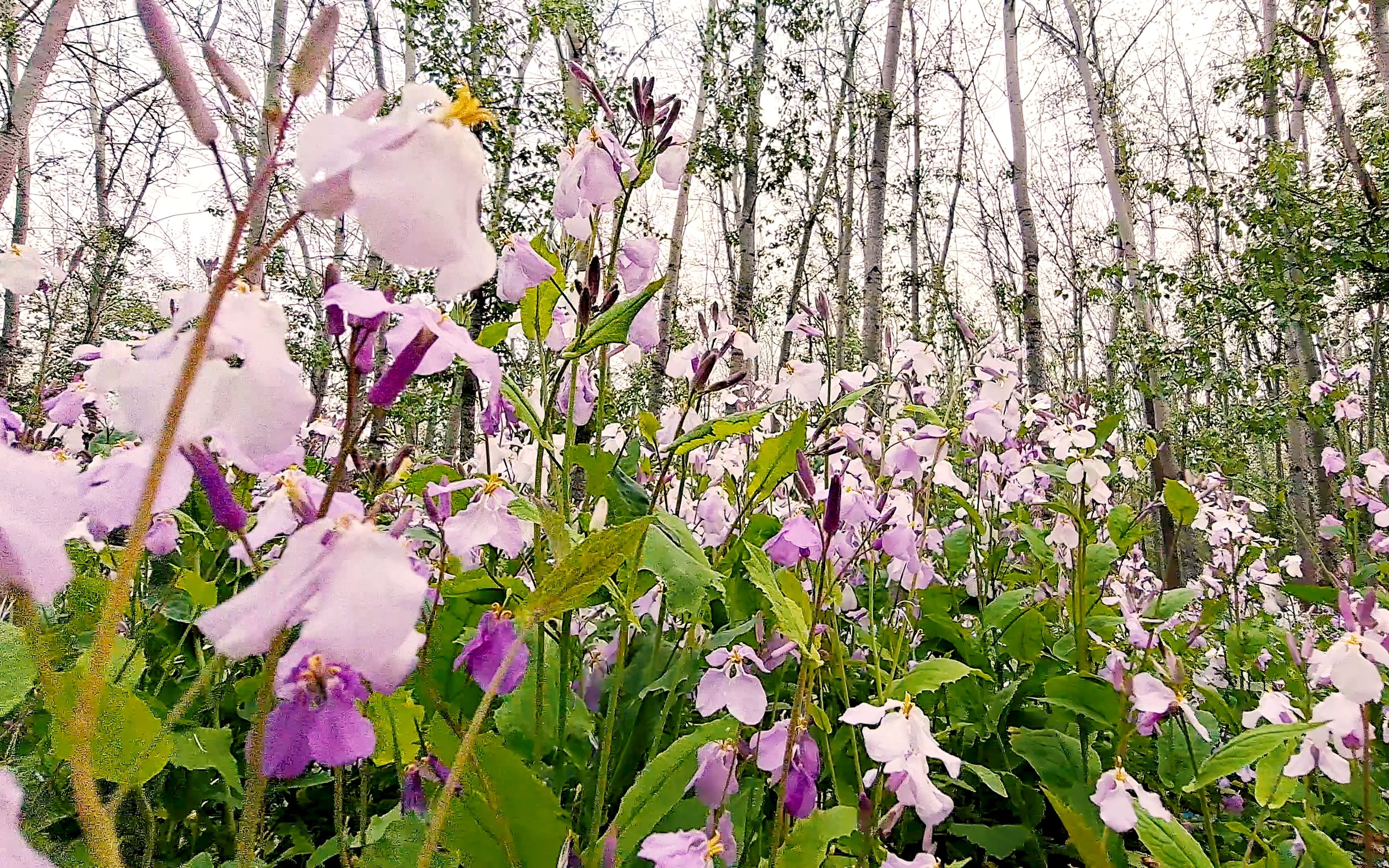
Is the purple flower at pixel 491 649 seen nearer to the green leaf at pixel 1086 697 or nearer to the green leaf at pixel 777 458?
the green leaf at pixel 777 458

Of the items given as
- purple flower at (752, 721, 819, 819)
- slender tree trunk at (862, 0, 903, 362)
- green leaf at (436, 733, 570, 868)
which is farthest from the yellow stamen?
slender tree trunk at (862, 0, 903, 362)

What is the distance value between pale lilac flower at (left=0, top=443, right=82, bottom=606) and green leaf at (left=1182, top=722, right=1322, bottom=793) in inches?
38.4

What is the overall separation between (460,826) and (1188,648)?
179 cm

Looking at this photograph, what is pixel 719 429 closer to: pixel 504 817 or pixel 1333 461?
pixel 504 817

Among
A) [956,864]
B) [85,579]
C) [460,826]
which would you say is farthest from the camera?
[85,579]

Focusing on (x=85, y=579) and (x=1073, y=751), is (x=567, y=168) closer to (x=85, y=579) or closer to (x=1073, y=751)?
(x=85, y=579)

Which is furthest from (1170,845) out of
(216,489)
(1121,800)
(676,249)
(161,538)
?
(676,249)

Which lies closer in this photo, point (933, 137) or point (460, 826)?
point (460, 826)

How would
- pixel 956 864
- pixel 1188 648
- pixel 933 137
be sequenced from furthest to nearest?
pixel 933 137 < pixel 1188 648 < pixel 956 864

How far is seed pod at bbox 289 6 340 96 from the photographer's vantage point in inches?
12.0

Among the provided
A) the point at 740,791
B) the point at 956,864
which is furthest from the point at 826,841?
the point at 740,791

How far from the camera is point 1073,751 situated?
131cm

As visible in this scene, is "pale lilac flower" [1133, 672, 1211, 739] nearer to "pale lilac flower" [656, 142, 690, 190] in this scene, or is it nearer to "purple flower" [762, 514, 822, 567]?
"purple flower" [762, 514, 822, 567]

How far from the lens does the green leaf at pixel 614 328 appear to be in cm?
69
